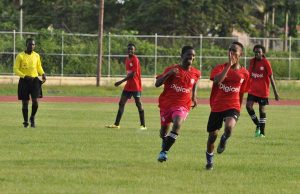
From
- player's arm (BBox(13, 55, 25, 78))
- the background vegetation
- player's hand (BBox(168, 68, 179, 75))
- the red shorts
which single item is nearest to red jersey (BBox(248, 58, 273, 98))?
player's arm (BBox(13, 55, 25, 78))

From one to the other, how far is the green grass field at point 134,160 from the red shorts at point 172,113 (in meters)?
0.65

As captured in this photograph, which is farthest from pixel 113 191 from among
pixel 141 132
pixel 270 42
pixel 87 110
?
pixel 270 42

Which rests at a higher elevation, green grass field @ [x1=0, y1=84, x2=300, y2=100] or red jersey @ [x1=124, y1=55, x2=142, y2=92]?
red jersey @ [x1=124, y1=55, x2=142, y2=92]

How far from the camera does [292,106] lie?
35.5m

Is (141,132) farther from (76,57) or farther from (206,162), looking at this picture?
(76,57)

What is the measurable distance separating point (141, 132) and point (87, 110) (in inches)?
371

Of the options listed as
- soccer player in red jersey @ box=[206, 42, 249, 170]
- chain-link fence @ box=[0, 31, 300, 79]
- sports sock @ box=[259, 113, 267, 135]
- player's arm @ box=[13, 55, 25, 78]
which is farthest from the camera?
chain-link fence @ box=[0, 31, 300, 79]

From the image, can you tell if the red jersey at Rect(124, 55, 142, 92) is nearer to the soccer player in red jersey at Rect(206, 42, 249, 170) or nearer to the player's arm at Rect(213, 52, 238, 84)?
the soccer player in red jersey at Rect(206, 42, 249, 170)

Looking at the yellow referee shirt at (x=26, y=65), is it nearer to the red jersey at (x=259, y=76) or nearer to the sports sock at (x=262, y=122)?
the red jersey at (x=259, y=76)

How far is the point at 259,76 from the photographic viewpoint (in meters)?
20.8

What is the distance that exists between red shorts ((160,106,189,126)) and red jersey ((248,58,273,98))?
5856 mm

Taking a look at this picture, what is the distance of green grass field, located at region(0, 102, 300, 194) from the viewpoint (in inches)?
473

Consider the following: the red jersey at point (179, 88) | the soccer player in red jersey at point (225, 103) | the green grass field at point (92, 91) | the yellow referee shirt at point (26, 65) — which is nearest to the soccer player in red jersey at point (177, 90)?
the red jersey at point (179, 88)

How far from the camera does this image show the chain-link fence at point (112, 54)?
1921 inches
